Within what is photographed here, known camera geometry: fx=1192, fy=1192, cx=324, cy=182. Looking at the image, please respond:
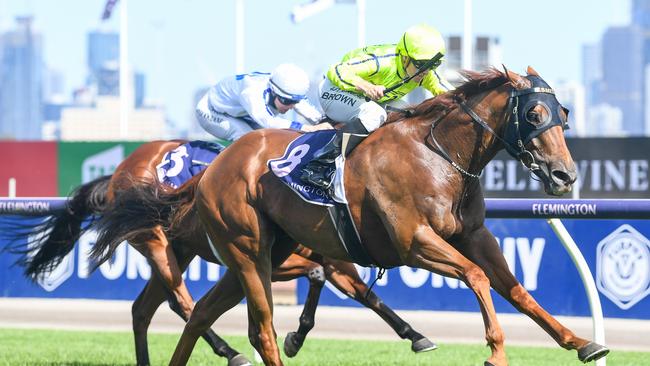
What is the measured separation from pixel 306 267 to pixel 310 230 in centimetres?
129

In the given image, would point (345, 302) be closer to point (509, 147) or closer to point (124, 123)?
point (509, 147)

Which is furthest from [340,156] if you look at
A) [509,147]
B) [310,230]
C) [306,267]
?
[306,267]

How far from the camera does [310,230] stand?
18.7 ft

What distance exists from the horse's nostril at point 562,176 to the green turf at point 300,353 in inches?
92.6

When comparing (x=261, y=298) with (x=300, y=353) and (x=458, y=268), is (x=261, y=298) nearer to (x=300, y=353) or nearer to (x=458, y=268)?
(x=458, y=268)

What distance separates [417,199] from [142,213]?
2.10 m

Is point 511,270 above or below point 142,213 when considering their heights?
below

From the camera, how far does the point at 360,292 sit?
6.82 meters

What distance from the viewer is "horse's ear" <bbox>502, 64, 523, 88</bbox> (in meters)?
5.29

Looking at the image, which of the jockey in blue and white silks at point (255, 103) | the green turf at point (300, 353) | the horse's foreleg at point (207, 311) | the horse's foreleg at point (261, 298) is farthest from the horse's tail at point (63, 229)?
the horse's foreleg at point (261, 298)

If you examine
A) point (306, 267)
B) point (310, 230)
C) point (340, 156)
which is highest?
point (340, 156)

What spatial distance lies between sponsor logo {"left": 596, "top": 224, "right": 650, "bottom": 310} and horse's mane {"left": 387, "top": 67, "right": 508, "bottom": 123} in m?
3.77

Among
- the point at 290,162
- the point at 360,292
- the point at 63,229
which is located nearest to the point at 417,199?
the point at 290,162

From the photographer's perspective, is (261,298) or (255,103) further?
(255,103)
